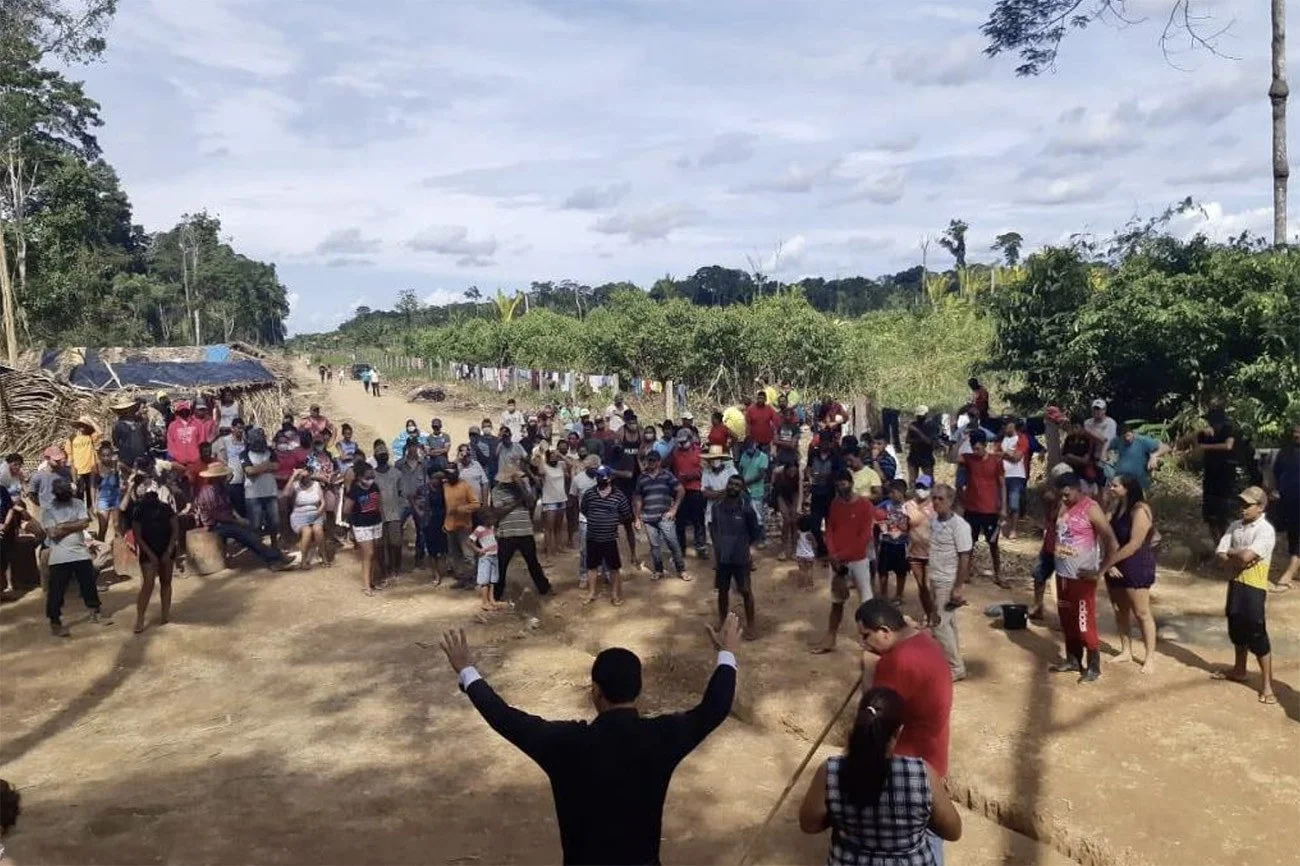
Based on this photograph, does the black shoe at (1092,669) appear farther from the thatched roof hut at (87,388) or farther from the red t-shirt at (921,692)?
→ the thatched roof hut at (87,388)

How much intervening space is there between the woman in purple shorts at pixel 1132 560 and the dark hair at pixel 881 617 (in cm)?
367

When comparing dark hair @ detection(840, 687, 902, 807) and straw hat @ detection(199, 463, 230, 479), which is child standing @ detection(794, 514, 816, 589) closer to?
straw hat @ detection(199, 463, 230, 479)

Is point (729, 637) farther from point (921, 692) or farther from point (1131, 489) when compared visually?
point (1131, 489)

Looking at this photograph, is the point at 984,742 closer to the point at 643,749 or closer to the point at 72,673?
the point at 643,749

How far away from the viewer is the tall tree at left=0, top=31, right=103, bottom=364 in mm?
22594

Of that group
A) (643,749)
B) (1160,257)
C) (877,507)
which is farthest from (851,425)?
(643,749)

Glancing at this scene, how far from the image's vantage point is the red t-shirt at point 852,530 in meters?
8.16

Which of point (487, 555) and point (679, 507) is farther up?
point (679, 507)

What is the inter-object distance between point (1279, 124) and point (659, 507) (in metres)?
10.3

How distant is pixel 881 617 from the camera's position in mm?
4316

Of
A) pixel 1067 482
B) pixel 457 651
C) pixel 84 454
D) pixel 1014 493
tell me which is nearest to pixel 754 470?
pixel 1014 493

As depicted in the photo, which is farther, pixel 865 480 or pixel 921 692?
pixel 865 480

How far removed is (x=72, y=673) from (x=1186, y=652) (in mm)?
9644

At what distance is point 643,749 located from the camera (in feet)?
9.94
